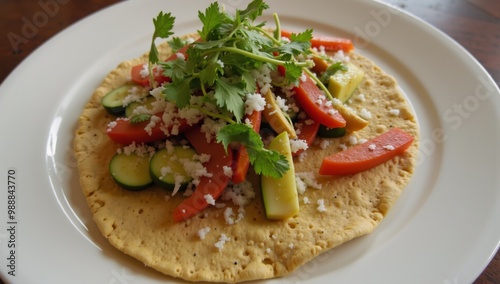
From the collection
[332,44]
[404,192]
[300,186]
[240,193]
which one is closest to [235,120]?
[240,193]

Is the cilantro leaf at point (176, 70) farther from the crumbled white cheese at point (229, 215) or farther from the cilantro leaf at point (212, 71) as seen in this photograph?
the crumbled white cheese at point (229, 215)

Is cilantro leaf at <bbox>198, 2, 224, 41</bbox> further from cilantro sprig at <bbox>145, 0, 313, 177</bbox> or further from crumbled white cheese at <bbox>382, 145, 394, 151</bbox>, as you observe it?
crumbled white cheese at <bbox>382, 145, 394, 151</bbox>

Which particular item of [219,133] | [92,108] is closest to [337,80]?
[219,133]

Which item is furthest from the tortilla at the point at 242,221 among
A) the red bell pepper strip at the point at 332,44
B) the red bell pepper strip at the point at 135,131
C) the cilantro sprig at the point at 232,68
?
the red bell pepper strip at the point at 332,44

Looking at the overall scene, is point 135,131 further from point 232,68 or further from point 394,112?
point 394,112

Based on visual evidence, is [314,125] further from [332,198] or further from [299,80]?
[332,198]
